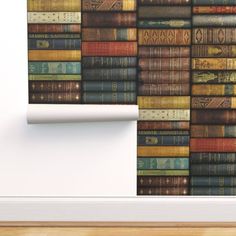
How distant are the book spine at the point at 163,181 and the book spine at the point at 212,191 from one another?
0.09 ft

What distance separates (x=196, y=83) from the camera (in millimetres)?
1131

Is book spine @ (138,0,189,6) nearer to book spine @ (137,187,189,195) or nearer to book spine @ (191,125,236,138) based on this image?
book spine @ (191,125,236,138)

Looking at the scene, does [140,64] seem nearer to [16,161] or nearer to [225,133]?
[225,133]

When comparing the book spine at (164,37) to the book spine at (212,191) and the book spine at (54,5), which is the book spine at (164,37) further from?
the book spine at (212,191)

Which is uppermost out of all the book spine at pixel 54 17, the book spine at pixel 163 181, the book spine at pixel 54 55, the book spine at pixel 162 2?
the book spine at pixel 162 2

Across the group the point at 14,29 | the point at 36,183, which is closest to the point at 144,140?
the point at 36,183

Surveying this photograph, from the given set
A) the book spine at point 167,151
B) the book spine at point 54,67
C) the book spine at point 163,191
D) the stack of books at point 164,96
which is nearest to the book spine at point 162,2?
the stack of books at point 164,96

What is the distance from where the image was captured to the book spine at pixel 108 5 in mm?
1114

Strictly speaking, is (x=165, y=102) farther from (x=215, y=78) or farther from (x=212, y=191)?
(x=212, y=191)

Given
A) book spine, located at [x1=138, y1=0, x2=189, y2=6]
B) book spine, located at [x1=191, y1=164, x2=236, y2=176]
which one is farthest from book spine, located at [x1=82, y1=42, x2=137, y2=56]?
book spine, located at [x1=191, y1=164, x2=236, y2=176]

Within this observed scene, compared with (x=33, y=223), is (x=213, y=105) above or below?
above

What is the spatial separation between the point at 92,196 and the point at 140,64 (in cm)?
34

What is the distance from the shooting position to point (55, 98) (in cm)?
113

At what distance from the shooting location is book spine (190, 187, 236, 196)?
1149 millimetres
